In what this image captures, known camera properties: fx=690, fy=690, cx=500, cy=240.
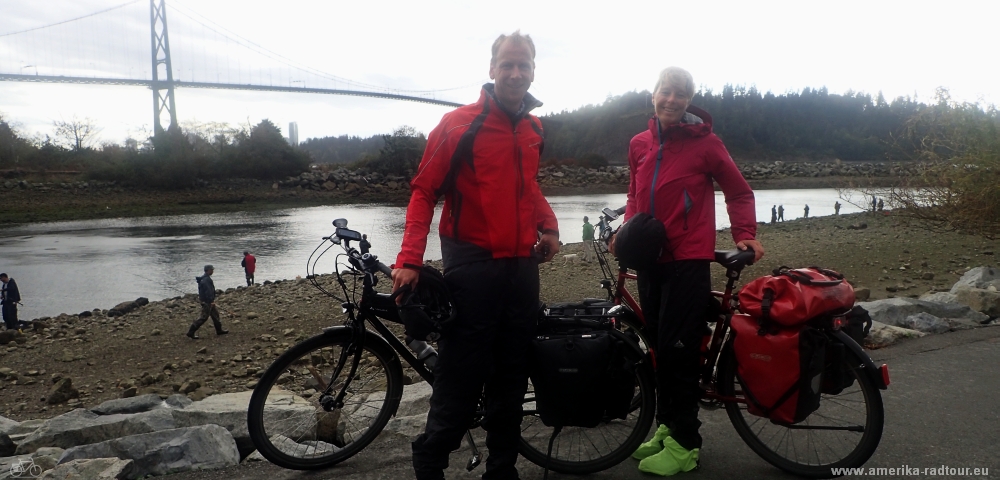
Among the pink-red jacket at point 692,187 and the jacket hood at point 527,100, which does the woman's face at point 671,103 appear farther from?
the jacket hood at point 527,100

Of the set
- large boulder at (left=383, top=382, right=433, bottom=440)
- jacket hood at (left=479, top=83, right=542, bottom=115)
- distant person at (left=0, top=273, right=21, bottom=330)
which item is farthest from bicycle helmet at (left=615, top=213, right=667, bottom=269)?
distant person at (left=0, top=273, right=21, bottom=330)

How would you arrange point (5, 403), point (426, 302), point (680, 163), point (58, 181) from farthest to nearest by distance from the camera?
point (58, 181)
point (5, 403)
point (680, 163)
point (426, 302)

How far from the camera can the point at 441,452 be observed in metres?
2.51

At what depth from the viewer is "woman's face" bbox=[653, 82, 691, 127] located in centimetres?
276

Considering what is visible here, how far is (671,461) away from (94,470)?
2276mm

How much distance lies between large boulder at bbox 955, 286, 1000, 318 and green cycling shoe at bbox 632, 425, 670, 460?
409cm

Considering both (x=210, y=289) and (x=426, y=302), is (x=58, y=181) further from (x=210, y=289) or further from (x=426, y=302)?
(x=426, y=302)

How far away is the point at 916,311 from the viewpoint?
5.28 metres

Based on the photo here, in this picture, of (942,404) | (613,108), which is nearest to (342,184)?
(613,108)

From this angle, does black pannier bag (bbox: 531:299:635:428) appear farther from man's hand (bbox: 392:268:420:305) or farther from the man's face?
the man's face

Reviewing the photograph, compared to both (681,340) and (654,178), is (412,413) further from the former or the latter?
(654,178)

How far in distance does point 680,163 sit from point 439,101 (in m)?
68.5

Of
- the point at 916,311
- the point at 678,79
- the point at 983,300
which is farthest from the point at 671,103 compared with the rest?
the point at 983,300

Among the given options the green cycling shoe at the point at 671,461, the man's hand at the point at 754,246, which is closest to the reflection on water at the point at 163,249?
the green cycling shoe at the point at 671,461
